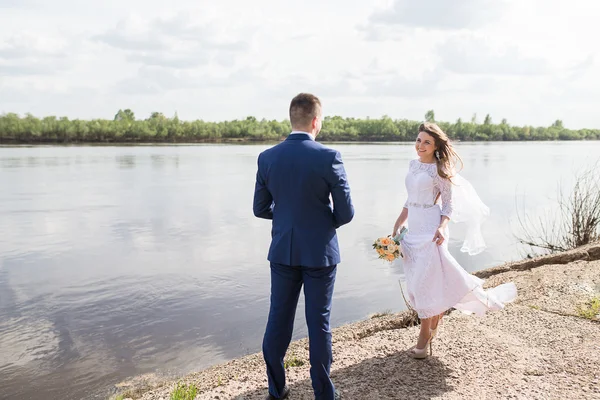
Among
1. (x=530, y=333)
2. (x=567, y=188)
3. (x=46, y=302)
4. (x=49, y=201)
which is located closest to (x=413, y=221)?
(x=530, y=333)

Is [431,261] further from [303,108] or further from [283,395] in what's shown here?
[303,108]

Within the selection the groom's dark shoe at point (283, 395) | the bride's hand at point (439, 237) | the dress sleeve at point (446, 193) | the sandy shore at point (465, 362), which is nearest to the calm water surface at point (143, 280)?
the sandy shore at point (465, 362)

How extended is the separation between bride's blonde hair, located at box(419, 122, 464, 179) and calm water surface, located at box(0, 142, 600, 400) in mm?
3535

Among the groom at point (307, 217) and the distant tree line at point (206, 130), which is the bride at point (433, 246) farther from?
the distant tree line at point (206, 130)

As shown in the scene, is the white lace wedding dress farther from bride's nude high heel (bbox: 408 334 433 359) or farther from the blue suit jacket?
the blue suit jacket

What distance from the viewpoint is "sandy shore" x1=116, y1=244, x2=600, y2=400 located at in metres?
4.27

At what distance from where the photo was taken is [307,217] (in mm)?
3676

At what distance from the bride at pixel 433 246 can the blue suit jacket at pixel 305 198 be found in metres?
1.21

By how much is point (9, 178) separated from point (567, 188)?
25637 mm

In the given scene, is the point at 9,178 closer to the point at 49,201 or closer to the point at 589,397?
the point at 49,201

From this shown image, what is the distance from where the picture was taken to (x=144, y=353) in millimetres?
6676

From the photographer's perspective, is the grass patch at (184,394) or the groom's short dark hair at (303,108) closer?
the groom's short dark hair at (303,108)

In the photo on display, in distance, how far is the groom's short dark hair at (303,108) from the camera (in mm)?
3666

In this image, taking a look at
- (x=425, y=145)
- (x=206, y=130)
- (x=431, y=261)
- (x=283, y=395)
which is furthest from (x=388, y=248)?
(x=206, y=130)
